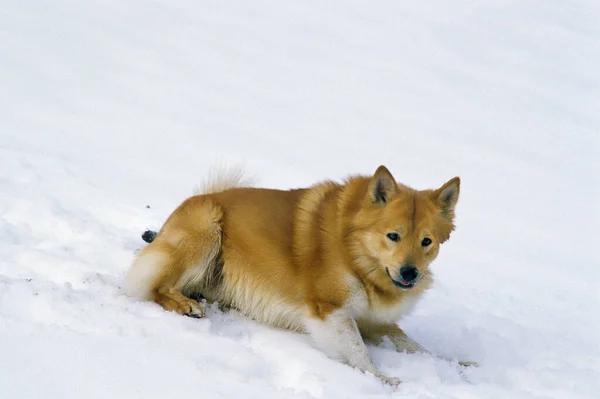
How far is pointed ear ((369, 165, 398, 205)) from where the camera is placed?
16.2 ft

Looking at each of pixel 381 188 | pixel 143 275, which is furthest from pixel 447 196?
pixel 143 275

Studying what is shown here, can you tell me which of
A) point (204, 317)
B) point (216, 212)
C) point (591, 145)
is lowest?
point (204, 317)

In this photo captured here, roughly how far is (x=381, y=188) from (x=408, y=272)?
2.26 feet

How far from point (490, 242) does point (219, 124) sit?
6.42 m

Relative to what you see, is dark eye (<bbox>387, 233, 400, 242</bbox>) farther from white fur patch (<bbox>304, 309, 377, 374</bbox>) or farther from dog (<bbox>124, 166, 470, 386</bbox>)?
white fur patch (<bbox>304, 309, 377, 374</bbox>)

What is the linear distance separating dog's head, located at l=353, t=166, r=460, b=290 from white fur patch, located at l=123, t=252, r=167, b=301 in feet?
5.16

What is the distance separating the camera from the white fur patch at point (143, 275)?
515 centimetres

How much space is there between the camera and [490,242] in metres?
10.1

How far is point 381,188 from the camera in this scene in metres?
5.00

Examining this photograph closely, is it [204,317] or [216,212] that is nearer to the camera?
[204,317]

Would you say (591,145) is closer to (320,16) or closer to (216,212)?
(320,16)

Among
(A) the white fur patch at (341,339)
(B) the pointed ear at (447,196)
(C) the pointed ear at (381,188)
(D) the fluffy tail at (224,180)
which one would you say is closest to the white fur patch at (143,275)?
(D) the fluffy tail at (224,180)

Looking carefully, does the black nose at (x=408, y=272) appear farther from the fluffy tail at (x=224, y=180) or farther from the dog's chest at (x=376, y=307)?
the fluffy tail at (x=224, y=180)

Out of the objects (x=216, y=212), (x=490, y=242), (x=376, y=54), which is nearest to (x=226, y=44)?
(x=376, y=54)
